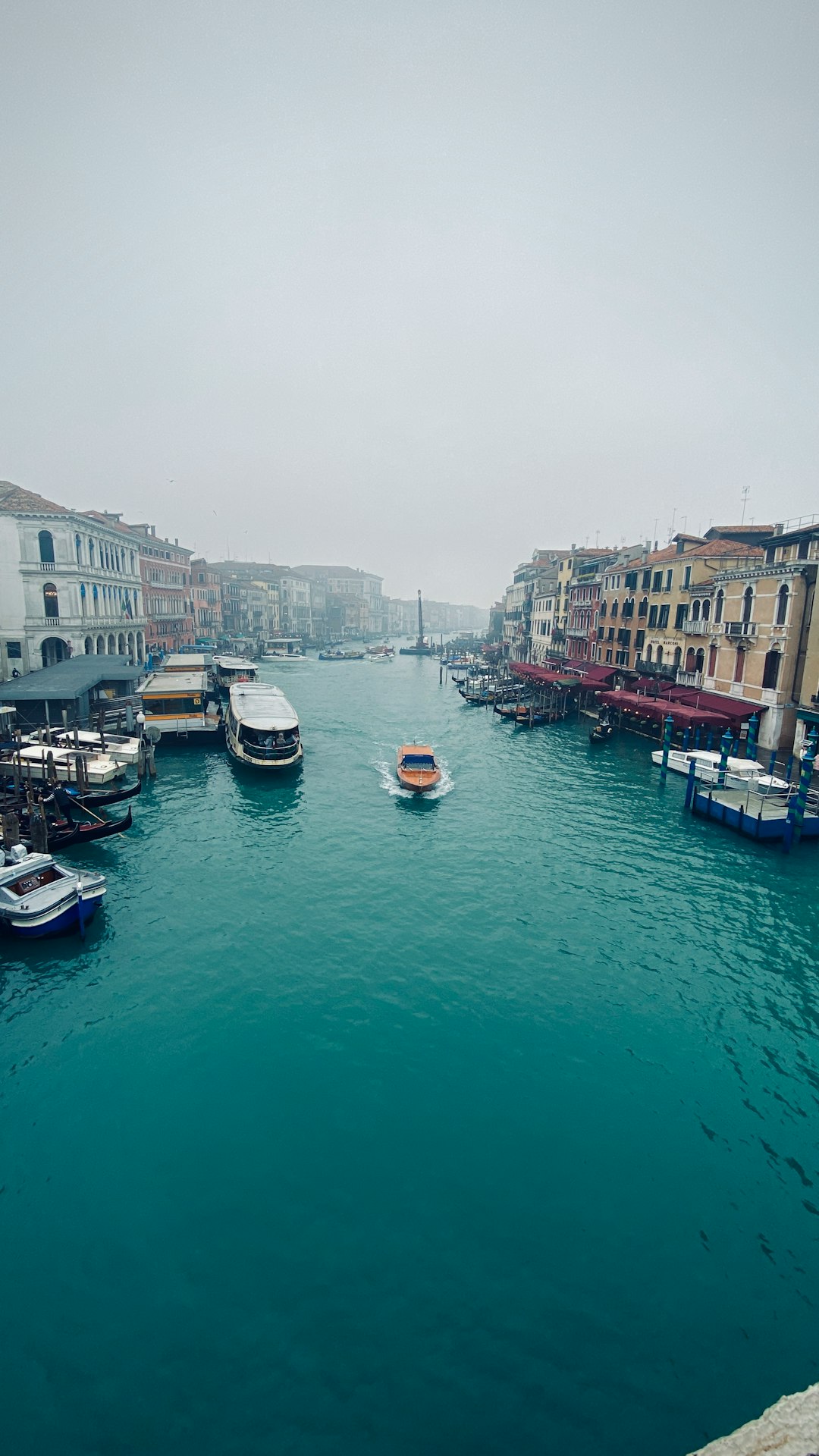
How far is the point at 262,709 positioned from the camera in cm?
4344

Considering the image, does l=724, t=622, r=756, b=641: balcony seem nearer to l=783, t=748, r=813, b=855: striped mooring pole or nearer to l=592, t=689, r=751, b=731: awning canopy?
l=592, t=689, r=751, b=731: awning canopy

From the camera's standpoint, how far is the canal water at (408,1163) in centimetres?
918

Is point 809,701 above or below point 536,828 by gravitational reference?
above

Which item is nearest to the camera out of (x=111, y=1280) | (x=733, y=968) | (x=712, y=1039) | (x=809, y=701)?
(x=111, y=1280)

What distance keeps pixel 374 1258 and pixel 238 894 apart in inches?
564

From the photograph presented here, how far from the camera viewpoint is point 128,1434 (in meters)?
→ 8.72

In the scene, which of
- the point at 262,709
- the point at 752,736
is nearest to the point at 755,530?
the point at 752,736

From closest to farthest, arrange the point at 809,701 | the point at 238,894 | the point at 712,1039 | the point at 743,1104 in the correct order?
the point at 743,1104
the point at 712,1039
the point at 238,894
the point at 809,701

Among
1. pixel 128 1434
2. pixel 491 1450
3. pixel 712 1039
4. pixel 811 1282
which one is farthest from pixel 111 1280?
pixel 712 1039

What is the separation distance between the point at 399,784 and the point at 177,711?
17942 millimetres

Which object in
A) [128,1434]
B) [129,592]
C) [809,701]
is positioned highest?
[129,592]

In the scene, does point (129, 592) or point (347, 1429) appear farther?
point (129, 592)

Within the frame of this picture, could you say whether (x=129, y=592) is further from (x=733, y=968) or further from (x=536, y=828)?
(x=733, y=968)

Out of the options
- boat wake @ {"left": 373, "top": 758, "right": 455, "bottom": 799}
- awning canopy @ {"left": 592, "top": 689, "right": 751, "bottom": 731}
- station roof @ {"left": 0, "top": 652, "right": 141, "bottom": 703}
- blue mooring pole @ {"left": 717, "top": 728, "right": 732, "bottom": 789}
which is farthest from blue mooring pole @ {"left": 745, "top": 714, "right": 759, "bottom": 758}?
station roof @ {"left": 0, "top": 652, "right": 141, "bottom": 703}
